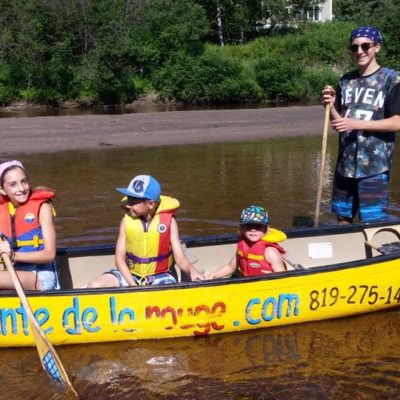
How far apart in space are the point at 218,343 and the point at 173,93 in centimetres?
2669

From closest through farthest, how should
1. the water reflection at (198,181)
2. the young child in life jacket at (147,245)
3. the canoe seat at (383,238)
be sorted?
the young child in life jacket at (147,245) → the canoe seat at (383,238) → the water reflection at (198,181)

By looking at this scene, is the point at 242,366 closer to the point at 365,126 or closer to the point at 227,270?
the point at 227,270

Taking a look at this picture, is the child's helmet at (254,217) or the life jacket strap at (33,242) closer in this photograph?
the life jacket strap at (33,242)

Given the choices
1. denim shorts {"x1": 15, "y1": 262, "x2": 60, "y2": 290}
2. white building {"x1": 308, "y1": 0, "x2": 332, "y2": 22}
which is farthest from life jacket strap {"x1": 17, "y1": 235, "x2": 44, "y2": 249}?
white building {"x1": 308, "y1": 0, "x2": 332, "y2": 22}

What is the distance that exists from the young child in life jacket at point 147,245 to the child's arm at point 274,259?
1.97ft

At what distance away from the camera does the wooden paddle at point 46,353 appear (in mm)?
4066

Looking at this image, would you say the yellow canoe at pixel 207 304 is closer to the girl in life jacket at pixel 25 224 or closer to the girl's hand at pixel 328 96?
the girl in life jacket at pixel 25 224

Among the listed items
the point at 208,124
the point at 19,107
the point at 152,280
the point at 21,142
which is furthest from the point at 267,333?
the point at 19,107

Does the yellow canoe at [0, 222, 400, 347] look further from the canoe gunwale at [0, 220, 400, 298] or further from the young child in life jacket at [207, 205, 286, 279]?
the young child in life jacket at [207, 205, 286, 279]

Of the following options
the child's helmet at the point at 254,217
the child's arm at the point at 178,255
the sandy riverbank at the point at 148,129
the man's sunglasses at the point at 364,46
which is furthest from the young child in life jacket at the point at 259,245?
the sandy riverbank at the point at 148,129

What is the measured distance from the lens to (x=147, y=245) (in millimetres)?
4891

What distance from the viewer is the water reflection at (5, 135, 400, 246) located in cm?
848

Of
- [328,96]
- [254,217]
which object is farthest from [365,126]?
[254,217]

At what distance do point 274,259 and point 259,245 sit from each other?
0.57ft
